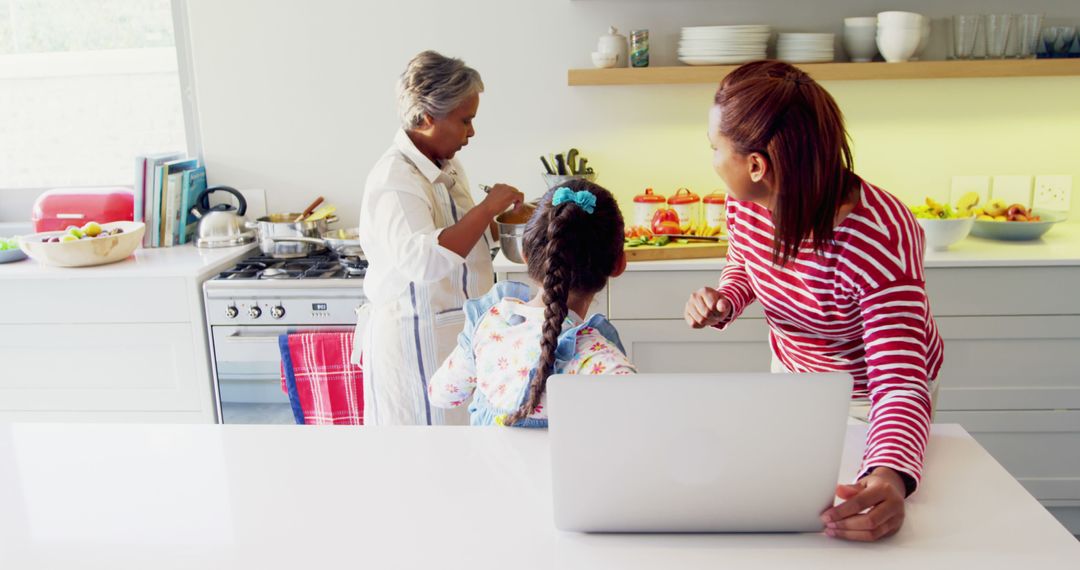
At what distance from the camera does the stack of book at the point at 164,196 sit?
2879mm

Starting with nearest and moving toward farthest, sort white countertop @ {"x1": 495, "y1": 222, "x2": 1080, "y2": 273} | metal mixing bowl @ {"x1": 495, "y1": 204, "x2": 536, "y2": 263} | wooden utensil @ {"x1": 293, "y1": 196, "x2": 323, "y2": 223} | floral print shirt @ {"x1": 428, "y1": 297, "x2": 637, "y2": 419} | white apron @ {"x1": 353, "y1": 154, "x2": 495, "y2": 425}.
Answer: floral print shirt @ {"x1": 428, "y1": 297, "x2": 637, "y2": 419} → white apron @ {"x1": 353, "y1": 154, "x2": 495, "y2": 425} → metal mixing bowl @ {"x1": 495, "y1": 204, "x2": 536, "y2": 263} → white countertop @ {"x1": 495, "y1": 222, "x2": 1080, "y2": 273} → wooden utensil @ {"x1": 293, "y1": 196, "x2": 323, "y2": 223}

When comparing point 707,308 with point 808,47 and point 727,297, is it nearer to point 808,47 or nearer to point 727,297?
point 727,297

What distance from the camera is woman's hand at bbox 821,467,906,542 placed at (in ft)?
3.19

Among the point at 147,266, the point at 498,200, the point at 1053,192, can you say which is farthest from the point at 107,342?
the point at 1053,192

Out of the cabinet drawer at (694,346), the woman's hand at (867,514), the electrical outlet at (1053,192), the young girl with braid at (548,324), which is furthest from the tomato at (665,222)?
the woman's hand at (867,514)

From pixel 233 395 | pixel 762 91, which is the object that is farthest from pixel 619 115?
pixel 762 91

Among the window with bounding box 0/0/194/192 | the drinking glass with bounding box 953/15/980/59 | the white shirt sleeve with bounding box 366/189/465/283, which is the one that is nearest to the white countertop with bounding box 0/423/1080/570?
the white shirt sleeve with bounding box 366/189/465/283

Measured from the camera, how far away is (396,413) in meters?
2.08

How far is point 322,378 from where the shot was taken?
2.52 metres

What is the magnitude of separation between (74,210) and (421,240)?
1.76 meters

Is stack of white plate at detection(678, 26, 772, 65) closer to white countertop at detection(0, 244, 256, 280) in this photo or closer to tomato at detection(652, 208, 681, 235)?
tomato at detection(652, 208, 681, 235)

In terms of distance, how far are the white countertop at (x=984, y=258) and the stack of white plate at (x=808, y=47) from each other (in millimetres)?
718

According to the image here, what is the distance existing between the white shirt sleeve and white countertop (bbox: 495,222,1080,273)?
45 centimetres

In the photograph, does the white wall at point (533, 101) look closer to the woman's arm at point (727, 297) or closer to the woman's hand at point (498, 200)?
the woman's hand at point (498, 200)
